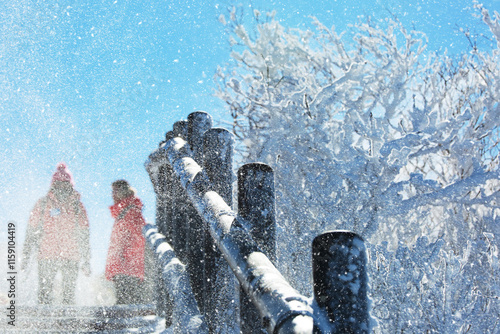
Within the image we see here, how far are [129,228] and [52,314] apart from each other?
2.35 m

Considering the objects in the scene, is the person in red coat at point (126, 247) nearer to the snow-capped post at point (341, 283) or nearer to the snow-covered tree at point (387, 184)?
the snow-covered tree at point (387, 184)

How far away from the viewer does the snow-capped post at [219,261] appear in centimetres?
167

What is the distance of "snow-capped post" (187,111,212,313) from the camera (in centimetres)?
187

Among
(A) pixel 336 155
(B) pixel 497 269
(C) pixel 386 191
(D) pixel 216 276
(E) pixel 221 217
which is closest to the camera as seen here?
(E) pixel 221 217

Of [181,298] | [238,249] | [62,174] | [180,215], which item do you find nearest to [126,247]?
[62,174]

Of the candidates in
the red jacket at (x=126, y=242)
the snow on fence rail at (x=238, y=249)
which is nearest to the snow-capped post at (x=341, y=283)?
the snow on fence rail at (x=238, y=249)

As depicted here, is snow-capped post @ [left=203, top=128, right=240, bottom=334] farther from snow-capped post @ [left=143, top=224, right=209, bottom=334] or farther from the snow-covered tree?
the snow-covered tree

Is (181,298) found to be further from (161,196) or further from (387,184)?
(387,184)

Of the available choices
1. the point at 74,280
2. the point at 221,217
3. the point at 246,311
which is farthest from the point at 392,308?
the point at 74,280

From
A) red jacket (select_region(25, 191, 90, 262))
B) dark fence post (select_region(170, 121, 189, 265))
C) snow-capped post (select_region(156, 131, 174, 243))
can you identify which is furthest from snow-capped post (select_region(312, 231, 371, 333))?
red jacket (select_region(25, 191, 90, 262))

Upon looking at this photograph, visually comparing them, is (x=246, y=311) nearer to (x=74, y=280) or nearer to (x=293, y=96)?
(x=293, y=96)

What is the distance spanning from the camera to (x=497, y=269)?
3.07 meters

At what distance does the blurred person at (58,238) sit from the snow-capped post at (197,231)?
10.7 ft

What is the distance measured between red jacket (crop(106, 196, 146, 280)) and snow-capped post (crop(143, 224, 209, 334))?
9.59 feet
